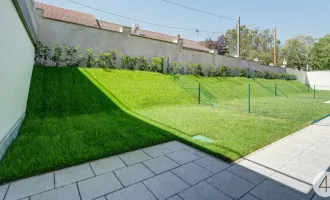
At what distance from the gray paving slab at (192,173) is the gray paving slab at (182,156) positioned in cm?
16

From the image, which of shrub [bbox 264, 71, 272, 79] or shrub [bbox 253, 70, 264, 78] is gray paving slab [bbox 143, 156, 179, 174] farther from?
shrub [bbox 264, 71, 272, 79]

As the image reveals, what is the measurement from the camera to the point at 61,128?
12.7ft

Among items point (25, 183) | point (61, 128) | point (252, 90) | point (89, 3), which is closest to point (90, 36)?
point (89, 3)

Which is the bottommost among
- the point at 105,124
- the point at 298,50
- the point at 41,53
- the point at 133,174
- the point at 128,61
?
the point at 133,174

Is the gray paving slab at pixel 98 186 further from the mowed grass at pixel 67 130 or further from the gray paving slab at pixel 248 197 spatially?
the gray paving slab at pixel 248 197

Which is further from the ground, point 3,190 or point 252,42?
point 252,42

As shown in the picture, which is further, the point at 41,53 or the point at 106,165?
the point at 41,53

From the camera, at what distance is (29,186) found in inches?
77.1

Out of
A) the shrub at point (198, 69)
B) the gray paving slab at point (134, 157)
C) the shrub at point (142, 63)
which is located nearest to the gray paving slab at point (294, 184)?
the gray paving slab at point (134, 157)

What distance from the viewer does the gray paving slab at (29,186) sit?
1.82 m

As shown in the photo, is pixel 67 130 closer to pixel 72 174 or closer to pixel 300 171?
pixel 72 174

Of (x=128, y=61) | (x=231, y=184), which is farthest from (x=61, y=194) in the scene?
(x=128, y=61)

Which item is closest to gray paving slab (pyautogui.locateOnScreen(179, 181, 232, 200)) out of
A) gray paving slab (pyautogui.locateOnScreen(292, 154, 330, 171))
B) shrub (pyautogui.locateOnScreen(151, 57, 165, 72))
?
gray paving slab (pyautogui.locateOnScreen(292, 154, 330, 171))

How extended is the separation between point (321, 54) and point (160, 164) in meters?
42.5
